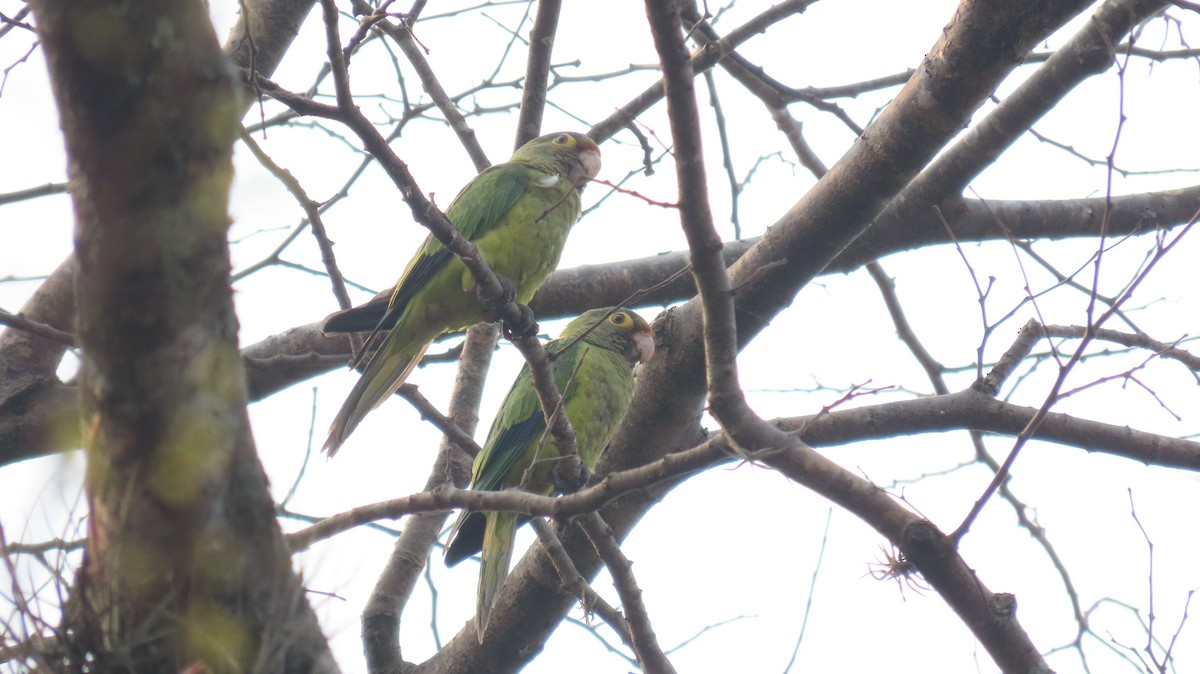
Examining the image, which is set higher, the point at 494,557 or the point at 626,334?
the point at 626,334

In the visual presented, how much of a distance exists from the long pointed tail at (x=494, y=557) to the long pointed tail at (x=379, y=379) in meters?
0.79

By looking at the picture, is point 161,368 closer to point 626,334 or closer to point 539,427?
point 539,427

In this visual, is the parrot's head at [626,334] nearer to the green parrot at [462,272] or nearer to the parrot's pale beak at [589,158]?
the green parrot at [462,272]

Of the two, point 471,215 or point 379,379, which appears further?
point 471,215

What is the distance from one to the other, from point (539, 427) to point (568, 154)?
5.63 feet

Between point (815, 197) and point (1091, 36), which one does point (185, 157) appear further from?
point (1091, 36)

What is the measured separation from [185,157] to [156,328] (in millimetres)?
285

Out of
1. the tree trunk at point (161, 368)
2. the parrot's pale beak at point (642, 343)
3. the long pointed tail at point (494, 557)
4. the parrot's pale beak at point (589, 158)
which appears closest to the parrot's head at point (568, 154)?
the parrot's pale beak at point (589, 158)

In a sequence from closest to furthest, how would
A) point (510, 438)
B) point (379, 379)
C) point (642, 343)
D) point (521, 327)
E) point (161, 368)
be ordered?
point (161, 368)
point (521, 327)
point (379, 379)
point (510, 438)
point (642, 343)

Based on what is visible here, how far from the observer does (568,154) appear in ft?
19.0

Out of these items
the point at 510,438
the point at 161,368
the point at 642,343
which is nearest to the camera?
the point at 161,368

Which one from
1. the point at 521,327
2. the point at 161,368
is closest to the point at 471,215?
the point at 521,327

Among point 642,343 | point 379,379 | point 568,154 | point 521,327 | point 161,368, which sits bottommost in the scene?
point 161,368

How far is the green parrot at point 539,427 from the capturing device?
457 centimetres
